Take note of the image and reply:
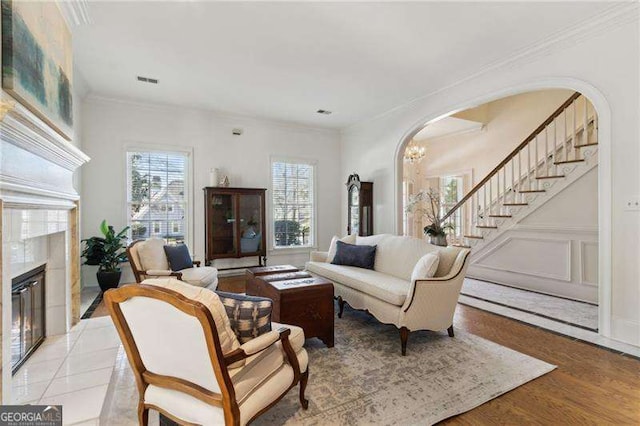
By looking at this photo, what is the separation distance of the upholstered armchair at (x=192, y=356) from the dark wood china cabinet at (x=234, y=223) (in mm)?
3983

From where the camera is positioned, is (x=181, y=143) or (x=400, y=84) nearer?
(x=400, y=84)

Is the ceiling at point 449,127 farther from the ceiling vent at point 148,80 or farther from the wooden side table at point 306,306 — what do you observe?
the ceiling vent at point 148,80

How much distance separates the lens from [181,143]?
5559mm

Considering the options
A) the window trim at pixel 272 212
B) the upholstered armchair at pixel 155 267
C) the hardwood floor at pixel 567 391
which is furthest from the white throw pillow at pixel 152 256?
the hardwood floor at pixel 567 391

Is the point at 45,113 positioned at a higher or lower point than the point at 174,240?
higher

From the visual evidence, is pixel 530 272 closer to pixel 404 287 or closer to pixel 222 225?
pixel 404 287

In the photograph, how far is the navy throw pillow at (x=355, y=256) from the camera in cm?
394

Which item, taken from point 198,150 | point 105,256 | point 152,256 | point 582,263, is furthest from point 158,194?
point 582,263

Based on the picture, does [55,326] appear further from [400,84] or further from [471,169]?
[471,169]

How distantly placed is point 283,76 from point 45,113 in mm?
2803

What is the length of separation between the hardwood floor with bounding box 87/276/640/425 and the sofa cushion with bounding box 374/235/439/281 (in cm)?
95

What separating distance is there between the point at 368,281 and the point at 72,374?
8.03ft

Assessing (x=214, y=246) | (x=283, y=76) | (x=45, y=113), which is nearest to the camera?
(x=45, y=113)

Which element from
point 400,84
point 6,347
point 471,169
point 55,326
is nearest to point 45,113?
point 6,347
